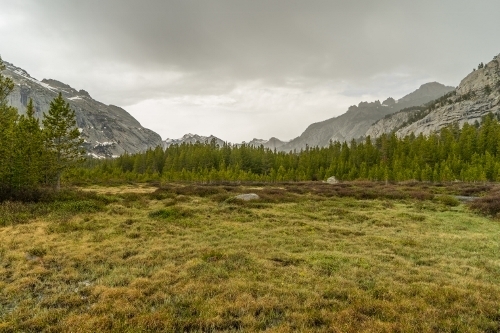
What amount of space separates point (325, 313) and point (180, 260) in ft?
24.8

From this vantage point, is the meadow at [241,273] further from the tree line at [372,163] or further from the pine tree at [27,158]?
the tree line at [372,163]

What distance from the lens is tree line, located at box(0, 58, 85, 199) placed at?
27.9 metres

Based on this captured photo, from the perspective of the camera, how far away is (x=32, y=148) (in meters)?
31.8

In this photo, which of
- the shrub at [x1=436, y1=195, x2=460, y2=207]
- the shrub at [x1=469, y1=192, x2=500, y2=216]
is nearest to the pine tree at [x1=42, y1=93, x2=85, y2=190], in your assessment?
the shrub at [x1=436, y1=195, x2=460, y2=207]

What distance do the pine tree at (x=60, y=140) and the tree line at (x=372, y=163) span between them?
36582 millimetres

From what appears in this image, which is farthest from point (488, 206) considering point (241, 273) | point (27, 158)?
point (27, 158)

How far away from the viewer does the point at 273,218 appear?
79.7 ft

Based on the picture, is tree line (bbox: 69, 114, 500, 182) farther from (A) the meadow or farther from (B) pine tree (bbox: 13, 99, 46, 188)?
(A) the meadow

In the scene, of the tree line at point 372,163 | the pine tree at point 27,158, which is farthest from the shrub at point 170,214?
the tree line at point 372,163

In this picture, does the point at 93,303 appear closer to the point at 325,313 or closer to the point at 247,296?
the point at 247,296

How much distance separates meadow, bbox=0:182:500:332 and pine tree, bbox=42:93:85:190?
1489 cm

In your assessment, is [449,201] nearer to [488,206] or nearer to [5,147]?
[488,206]

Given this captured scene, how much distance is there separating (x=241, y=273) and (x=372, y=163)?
103 metres

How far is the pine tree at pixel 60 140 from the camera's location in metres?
37.2
